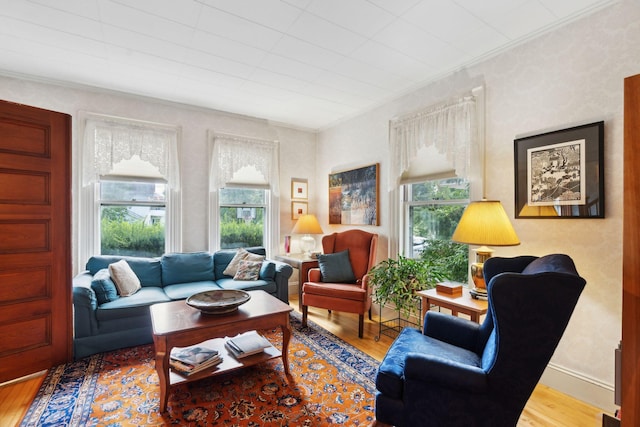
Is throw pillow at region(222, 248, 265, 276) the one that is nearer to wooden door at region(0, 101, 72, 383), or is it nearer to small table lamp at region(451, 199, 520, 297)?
wooden door at region(0, 101, 72, 383)

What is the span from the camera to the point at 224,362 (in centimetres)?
220

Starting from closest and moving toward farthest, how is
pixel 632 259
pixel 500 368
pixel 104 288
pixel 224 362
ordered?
pixel 632 259
pixel 500 368
pixel 224 362
pixel 104 288

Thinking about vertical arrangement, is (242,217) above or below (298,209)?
below

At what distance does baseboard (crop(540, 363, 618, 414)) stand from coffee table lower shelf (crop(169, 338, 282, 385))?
204 centimetres

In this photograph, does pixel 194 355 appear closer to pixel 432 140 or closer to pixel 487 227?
pixel 487 227

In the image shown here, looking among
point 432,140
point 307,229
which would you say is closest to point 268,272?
point 307,229

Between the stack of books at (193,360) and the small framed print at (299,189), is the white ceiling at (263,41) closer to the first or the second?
the small framed print at (299,189)

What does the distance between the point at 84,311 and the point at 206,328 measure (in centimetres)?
137

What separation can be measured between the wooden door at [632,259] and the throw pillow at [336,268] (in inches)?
97.8

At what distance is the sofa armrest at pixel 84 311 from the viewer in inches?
98.8

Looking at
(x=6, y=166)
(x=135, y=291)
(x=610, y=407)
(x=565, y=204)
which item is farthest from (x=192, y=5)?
(x=610, y=407)

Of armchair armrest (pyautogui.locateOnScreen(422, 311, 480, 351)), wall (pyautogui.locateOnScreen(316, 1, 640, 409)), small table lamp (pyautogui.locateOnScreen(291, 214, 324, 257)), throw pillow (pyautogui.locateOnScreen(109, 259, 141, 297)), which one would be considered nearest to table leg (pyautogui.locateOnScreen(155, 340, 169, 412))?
throw pillow (pyautogui.locateOnScreen(109, 259, 141, 297))

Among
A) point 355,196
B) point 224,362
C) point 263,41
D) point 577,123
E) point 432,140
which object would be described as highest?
point 263,41

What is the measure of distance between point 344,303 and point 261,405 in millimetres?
1344
